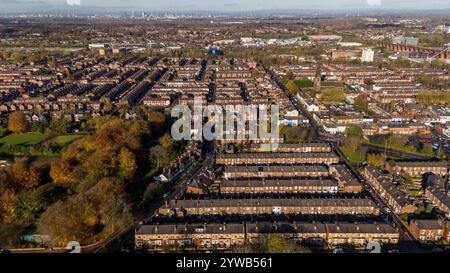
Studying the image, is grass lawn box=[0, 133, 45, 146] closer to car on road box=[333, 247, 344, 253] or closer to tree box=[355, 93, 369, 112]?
car on road box=[333, 247, 344, 253]

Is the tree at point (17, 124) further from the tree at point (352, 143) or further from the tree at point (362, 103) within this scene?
the tree at point (362, 103)

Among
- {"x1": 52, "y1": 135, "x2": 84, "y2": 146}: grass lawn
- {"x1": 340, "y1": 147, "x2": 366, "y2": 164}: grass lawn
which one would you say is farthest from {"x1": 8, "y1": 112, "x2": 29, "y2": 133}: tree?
{"x1": 340, "y1": 147, "x2": 366, "y2": 164}: grass lawn

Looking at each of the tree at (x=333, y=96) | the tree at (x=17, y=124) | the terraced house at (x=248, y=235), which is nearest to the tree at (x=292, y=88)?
the tree at (x=333, y=96)

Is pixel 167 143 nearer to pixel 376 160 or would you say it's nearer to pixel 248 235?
pixel 248 235

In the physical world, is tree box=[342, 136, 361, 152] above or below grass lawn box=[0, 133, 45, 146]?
above

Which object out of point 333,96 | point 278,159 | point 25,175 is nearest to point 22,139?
point 25,175

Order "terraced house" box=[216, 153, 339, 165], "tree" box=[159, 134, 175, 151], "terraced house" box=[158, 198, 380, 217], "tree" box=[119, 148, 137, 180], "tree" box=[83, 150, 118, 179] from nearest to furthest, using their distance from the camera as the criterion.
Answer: "terraced house" box=[158, 198, 380, 217]
"tree" box=[83, 150, 118, 179]
"tree" box=[119, 148, 137, 180]
"terraced house" box=[216, 153, 339, 165]
"tree" box=[159, 134, 175, 151]

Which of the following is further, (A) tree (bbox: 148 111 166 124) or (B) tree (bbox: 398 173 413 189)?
(A) tree (bbox: 148 111 166 124)
